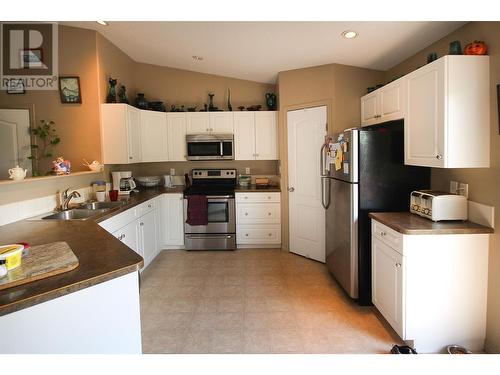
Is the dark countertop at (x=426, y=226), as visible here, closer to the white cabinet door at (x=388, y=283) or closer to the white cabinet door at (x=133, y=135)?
the white cabinet door at (x=388, y=283)

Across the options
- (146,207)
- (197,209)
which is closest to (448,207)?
(197,209)

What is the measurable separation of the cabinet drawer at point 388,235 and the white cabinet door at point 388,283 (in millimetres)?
37

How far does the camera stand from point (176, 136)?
14.9ft

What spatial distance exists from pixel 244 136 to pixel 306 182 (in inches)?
50.2

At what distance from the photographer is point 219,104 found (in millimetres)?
4809

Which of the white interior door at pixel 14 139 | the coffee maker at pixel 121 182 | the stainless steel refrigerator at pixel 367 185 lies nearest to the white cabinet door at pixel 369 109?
the stainless steel refrigerator at pixel 367 185

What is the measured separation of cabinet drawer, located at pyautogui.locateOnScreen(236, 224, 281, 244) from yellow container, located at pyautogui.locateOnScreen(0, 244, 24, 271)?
322 centimetres

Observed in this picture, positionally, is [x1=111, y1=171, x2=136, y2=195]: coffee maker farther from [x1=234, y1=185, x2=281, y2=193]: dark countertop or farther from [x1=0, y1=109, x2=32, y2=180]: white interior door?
[x1=234, y1=185, x2=281, y2=193]: dark countertop

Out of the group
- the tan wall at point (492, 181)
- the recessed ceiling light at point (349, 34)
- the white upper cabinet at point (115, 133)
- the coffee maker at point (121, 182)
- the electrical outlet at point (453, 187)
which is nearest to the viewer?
the tan wall at point (492, 181)

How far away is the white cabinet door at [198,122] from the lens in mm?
4516

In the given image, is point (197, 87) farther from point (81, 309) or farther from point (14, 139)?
point (81, 309)

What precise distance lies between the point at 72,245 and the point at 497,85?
8.82ft
